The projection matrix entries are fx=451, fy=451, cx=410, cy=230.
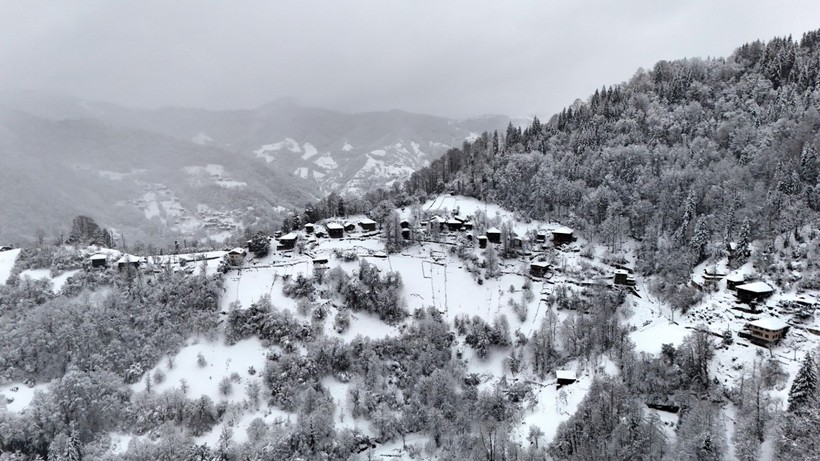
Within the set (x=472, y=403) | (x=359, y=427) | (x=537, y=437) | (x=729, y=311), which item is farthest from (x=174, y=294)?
(x=729, y=311)

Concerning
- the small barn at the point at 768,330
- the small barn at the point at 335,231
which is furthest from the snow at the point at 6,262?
the small barn at the point at 768,330

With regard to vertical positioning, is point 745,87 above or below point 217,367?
above

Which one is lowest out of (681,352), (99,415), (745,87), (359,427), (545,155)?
(359,427)

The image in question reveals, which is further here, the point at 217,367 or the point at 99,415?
the point at 217,367

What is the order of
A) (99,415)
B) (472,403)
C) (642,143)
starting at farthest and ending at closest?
(642,143)
(472,403)
(99,415)

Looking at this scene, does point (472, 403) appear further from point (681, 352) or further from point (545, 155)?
point (545, 155)

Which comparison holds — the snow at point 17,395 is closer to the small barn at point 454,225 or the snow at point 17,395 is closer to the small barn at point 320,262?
the small barn at point 320,262

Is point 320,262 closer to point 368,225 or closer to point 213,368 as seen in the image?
point 368,225

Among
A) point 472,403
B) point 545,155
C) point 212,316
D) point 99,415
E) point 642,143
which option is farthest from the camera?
point 545,155
